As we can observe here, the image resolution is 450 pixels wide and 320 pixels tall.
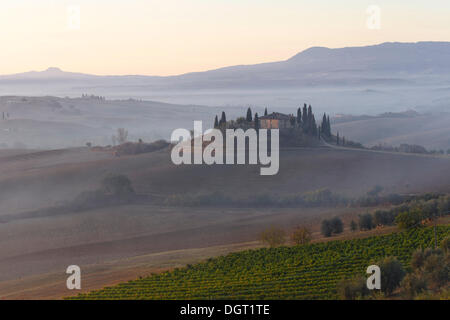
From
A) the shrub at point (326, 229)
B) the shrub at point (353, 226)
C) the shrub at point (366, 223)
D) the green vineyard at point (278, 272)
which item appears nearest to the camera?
the green vineyard at point (278, 272)

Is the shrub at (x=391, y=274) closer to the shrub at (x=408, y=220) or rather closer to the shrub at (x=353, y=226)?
the shrub at (x=408, y=220)

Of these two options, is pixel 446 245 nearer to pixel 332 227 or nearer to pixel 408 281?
pixel 408 281

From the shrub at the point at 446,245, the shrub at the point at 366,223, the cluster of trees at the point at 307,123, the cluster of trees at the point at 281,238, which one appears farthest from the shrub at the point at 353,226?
the cluster of trees at the point at 307,123

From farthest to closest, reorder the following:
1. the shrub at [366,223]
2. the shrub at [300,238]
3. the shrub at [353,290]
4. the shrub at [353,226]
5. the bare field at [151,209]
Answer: the shrub at [353,226] → the shrub at [366,223] → the bare field at [151,209] → the shrub at [300,238] → the shrub at [353,290]

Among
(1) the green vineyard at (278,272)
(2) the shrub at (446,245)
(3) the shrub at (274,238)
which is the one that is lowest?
(3) the shrub at (274,238)

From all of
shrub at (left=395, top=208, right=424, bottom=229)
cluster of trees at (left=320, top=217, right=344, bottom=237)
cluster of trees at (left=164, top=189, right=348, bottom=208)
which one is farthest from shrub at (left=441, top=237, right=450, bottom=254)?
cluster of trees at (left=164, top=189, right=348, bottom=208)

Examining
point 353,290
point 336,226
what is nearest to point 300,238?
point 336,226
